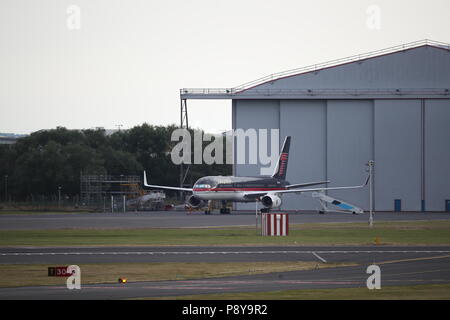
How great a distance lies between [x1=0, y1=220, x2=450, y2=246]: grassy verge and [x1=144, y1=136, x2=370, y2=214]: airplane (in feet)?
86.0

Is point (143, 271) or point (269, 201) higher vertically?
point (143, 271)

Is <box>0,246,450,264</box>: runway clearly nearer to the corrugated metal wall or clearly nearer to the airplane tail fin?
the airplane tail fin

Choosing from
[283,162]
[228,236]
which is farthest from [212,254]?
[283,162]

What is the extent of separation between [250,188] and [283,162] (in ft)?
15.2

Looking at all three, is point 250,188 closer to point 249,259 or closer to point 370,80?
point 370,80

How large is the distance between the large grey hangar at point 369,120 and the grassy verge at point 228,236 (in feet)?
102

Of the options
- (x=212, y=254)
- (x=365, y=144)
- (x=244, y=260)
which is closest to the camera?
(x=244, y=260)

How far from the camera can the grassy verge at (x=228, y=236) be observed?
39.4m

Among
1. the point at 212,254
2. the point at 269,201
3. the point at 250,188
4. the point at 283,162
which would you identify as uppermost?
the point at 283,162

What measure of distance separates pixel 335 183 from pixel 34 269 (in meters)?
61.4

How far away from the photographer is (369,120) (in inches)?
3366

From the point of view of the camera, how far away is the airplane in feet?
262

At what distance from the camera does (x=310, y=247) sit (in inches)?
1419
